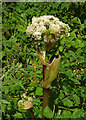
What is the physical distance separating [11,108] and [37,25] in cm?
63

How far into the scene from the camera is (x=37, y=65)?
167cm

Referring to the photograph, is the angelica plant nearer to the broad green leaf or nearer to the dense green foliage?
the broad green leaf

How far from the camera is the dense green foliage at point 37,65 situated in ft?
3.96

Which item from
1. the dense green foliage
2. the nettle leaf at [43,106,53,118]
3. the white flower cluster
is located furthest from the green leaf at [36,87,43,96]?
the white flower cluster

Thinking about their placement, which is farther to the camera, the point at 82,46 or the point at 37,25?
the point at 82,46

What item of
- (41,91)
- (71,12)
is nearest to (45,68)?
(41,91)

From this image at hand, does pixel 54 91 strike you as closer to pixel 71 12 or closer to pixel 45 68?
pixel 45 68

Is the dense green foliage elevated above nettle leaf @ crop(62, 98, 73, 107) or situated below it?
above

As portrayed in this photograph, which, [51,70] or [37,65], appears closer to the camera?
[51,70]

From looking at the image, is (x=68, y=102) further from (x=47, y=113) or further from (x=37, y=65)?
(x=37, y=65)

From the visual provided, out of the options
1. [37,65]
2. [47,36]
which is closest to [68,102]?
[47,36]

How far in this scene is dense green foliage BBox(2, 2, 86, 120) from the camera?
1.21 meters

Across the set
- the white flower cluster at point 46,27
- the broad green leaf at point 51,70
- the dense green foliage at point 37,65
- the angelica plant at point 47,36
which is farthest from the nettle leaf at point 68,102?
the white flower cluster at point 46,27

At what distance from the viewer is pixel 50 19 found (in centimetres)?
128
